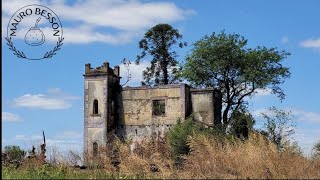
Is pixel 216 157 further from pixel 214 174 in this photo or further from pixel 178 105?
pixel 178 105

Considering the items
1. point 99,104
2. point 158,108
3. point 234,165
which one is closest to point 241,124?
point 158,108

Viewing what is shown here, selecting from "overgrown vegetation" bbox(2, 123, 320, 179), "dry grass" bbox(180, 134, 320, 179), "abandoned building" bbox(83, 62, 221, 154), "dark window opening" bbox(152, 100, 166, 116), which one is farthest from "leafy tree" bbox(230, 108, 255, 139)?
"dry grass" bbox(180, 134, 320, 179)

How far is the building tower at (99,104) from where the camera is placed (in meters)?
36.6

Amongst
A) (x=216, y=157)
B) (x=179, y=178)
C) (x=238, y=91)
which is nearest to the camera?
(x=179, y=178)

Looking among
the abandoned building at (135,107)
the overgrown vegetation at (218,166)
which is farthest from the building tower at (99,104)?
the overgrown vegetation at (218,166)

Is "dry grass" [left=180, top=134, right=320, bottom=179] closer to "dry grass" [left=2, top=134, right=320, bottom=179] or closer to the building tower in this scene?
"dry grass" [left=2, top=134, right=320, bottom=179]

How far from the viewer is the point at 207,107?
35688mm

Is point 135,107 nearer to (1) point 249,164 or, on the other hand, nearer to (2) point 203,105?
(2) point 203,105

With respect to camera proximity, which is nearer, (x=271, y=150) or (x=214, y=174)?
(x=214, y=174)

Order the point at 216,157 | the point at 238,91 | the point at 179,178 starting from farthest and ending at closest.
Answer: the point at 238,91, the point at 216,157, the point at 179,178

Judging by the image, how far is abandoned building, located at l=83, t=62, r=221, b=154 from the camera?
3588 centimetres

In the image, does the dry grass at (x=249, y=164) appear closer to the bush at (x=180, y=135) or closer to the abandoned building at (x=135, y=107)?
the bush at (x=180, y=135)

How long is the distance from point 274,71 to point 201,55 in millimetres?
5824

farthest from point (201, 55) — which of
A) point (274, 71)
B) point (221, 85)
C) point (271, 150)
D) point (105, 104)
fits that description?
point (271, 150)
